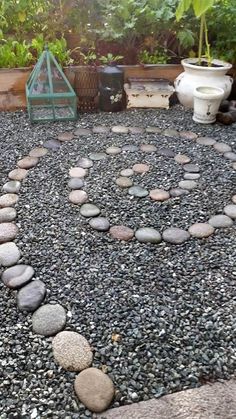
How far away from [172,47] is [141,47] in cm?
27

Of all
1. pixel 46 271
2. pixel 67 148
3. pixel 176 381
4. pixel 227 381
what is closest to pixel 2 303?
pixel 46 271

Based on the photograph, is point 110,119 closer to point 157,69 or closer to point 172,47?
point 157,69

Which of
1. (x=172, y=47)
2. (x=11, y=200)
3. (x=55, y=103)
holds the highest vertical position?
(x=172, y=47)

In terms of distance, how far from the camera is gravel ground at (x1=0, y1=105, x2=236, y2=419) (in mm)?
1082

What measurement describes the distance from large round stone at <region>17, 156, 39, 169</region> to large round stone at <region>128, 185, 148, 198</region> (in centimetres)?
60

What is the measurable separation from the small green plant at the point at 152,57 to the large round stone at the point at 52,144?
1134mm

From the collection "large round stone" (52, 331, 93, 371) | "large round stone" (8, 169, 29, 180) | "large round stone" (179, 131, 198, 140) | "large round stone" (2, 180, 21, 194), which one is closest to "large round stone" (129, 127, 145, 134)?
"large round stone" (179, 131, 198, 140)

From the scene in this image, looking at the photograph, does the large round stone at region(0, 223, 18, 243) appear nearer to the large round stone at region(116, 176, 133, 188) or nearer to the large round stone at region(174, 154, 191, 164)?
the large round stone at region(116, 176, 133, 188)

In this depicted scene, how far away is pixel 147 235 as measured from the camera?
64.3 inches

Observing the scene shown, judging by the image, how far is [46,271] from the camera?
144 cm

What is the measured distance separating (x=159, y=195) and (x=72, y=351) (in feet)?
3.17

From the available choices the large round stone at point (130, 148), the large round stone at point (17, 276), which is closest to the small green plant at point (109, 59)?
the large round stone at point (130, 148)

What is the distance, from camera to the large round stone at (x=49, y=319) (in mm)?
1216

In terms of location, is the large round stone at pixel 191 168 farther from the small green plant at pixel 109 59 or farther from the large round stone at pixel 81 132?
the small green plant at pixel 109 59
